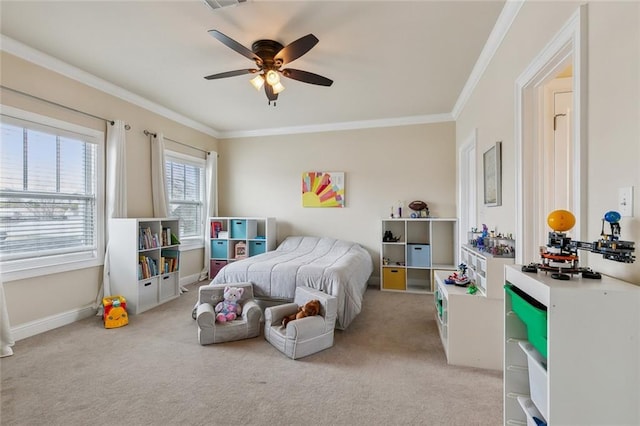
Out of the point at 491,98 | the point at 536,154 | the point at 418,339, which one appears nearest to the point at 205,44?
the point at 491,98

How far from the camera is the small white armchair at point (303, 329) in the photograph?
2.39m

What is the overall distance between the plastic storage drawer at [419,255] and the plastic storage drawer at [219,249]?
304 cm

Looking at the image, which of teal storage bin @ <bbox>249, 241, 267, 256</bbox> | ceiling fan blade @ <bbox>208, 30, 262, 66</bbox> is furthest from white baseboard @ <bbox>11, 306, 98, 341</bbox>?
ceiling fan blade @ <bbox>208, 30, 262, 66</bbox>

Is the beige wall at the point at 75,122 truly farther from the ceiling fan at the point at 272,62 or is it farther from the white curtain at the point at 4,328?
the ceiling fan at the point at 272,62

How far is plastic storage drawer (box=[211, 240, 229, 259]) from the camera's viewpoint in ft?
16.8

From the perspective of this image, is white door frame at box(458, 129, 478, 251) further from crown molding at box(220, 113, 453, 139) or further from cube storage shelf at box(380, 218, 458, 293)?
crown molding at box(220, 113, 453, 139)

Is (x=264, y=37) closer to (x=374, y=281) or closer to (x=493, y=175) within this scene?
(x=493, y=175)

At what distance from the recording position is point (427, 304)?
385cm

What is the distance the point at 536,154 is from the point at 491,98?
99cm

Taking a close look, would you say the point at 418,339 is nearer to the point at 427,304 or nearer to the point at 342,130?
the point at 427,304

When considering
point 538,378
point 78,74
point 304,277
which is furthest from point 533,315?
point 78,74

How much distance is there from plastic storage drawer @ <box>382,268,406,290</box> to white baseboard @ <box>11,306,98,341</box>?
3.79 m

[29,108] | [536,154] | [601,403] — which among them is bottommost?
[601,403]

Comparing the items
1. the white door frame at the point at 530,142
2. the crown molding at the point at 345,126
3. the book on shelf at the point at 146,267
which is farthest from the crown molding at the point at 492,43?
the book on shelf at the point at 146,267
